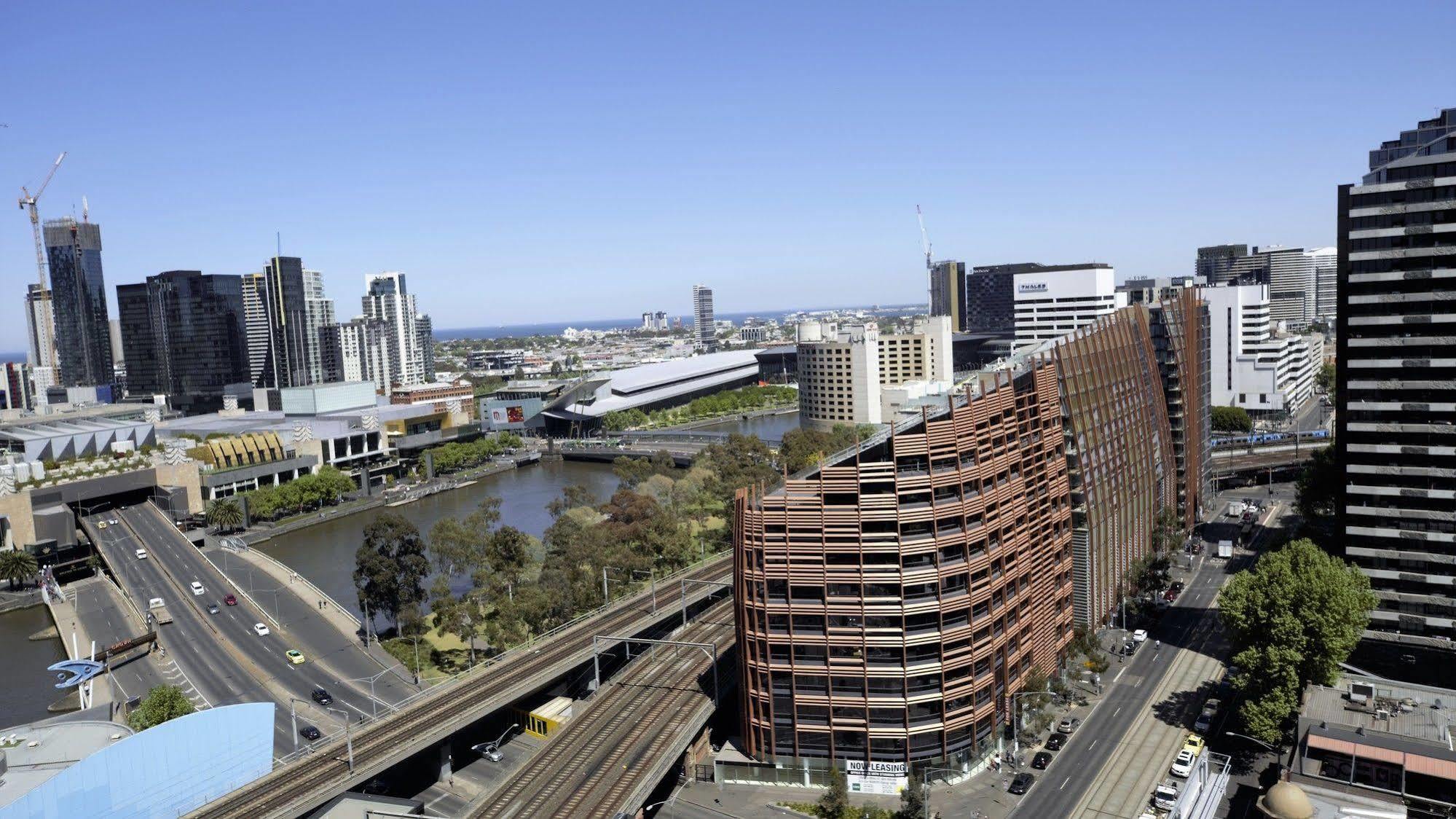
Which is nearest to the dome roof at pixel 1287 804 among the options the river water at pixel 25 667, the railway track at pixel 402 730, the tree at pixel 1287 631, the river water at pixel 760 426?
the tree at pixel 1287 631

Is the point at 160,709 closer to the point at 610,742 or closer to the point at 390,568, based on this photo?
the point at 390,568

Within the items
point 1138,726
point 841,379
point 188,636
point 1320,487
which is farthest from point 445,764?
point 841,379

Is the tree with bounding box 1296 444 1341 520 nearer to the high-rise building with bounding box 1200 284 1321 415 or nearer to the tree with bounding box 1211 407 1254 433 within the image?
the tree with bounding box 1211 407 1254 433

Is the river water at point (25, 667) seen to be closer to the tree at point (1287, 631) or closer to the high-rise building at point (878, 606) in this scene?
the high-rise building at point (878, 606)

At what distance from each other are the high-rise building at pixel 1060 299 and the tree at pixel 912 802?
104719 millimetres

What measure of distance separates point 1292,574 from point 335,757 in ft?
150

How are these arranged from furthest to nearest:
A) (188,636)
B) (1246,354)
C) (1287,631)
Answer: (1246,354), (188,636), (1287,631)

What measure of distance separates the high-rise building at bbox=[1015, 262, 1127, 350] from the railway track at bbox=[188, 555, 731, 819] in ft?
324

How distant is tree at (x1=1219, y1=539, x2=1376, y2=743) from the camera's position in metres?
43.4

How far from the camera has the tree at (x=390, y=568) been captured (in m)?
61.0

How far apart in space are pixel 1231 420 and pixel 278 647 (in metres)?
112

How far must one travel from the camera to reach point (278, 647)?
5997 centimetres

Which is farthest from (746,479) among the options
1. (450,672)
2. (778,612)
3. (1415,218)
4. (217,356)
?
(217,356)

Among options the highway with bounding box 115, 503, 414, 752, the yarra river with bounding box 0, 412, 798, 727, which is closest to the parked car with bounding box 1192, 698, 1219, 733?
the highway with bounding box 115, 503, 414, 752
